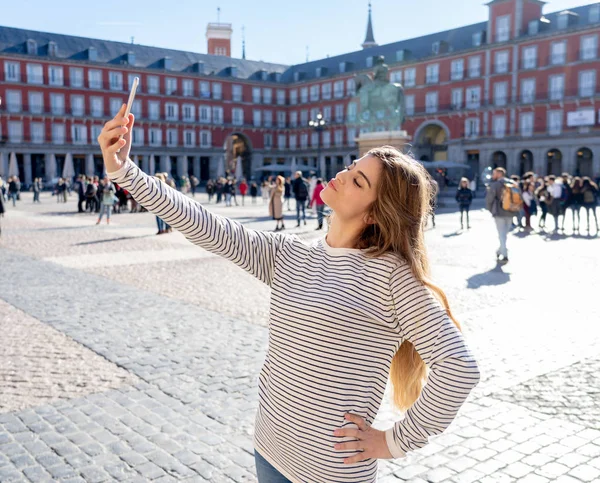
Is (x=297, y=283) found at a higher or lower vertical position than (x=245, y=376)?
higher

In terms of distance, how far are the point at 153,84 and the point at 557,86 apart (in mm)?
34991

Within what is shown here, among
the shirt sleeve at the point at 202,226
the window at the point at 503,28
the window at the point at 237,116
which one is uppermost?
the window at the point at 503,28

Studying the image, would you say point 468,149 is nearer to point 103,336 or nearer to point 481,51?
point 481,51

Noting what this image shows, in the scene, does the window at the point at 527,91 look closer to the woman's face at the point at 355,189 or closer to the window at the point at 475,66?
the window at the point at 475,66

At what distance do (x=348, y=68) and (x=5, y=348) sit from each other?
2244 inches

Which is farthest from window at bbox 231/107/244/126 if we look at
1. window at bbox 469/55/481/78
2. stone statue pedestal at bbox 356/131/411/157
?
stone statue pedestal at bbox 356/131/411/157

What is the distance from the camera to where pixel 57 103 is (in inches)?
2099

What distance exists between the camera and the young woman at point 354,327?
1.67 m

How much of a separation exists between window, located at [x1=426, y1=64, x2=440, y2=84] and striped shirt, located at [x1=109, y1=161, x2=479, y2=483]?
172ft

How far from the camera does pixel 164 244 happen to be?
14.0 metres

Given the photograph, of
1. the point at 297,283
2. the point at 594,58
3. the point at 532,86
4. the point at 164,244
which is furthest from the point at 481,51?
the point at 297,283

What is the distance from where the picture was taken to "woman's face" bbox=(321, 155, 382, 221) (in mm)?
1781

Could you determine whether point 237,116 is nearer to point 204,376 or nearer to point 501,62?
point 501,62

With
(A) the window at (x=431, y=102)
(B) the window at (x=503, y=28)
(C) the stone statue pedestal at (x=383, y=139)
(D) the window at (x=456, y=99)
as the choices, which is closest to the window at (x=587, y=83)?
(B) the window at (x=503, y=28)
